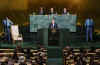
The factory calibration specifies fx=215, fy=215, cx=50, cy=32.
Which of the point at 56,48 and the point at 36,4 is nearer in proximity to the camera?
the point at 56,48

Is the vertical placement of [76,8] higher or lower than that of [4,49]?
higher

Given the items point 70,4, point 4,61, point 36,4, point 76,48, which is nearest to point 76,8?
point 70,4

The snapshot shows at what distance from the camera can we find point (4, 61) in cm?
510

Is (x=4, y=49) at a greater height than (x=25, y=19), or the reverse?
(x=25, y=19)

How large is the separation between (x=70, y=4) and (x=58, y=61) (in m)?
8.44

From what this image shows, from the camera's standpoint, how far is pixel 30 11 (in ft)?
41.4

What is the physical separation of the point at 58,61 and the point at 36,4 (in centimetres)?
851

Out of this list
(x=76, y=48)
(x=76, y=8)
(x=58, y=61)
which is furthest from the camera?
(x=76, y=8)

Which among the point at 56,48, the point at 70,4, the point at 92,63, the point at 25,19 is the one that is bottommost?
the point at 92,63

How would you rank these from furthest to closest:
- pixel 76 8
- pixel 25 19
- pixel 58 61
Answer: pixel 76 8, pixel 25 19, pixel 58 61

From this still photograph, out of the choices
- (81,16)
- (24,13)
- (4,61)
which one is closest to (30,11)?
(24,13)

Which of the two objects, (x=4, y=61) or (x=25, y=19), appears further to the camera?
(x=25, y=19)

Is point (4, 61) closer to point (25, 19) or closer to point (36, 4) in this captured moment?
point (25, 19)

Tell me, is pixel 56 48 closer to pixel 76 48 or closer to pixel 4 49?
pixel 76 48
